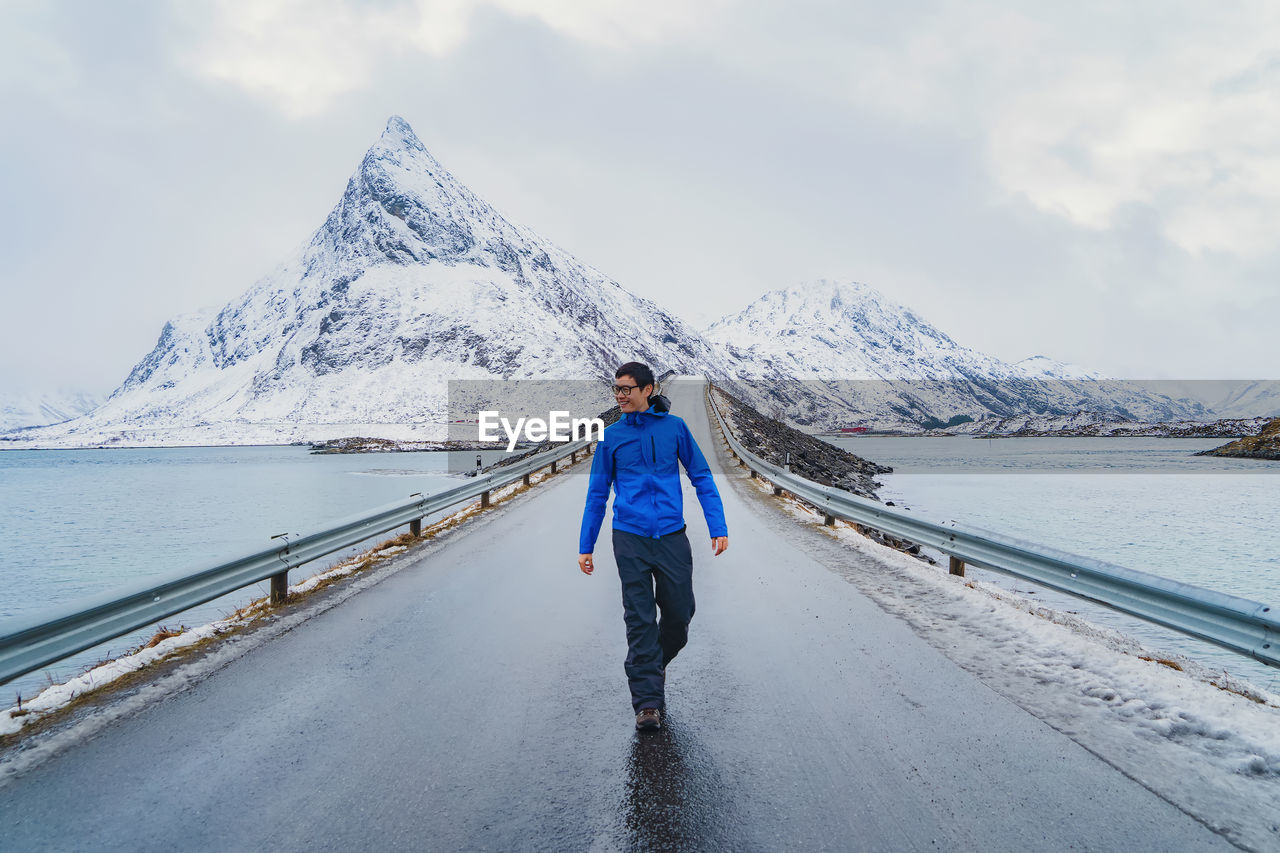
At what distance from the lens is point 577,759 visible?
3699 millimetres

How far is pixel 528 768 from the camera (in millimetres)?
3584

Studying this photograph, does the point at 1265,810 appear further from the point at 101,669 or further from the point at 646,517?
the point at 101,669

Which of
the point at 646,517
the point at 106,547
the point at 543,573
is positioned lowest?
the point at 106,547

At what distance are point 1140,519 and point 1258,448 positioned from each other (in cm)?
7238

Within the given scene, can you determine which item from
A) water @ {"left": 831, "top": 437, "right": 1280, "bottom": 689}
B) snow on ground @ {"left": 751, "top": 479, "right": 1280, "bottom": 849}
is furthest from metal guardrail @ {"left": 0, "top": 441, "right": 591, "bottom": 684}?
water @ {"left": 831, "top": 437, "right": 1280, "bottom": 689}

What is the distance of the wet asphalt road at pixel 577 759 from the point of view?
301cm

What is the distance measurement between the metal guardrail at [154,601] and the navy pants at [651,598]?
3.40m

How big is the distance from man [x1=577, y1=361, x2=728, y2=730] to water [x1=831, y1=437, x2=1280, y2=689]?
5645 millimetres

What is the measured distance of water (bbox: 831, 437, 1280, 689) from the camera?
11.3 metres

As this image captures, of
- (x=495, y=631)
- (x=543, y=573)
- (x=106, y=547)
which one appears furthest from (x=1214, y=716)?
(x=106, y=547)

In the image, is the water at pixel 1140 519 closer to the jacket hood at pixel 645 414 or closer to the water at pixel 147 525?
the jacket hood at pixel 645 414

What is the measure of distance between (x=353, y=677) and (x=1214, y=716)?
533 centimetres

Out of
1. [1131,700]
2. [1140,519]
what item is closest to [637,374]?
[1131,700]

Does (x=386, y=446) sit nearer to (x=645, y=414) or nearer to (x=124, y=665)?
(x=124, y=665)
